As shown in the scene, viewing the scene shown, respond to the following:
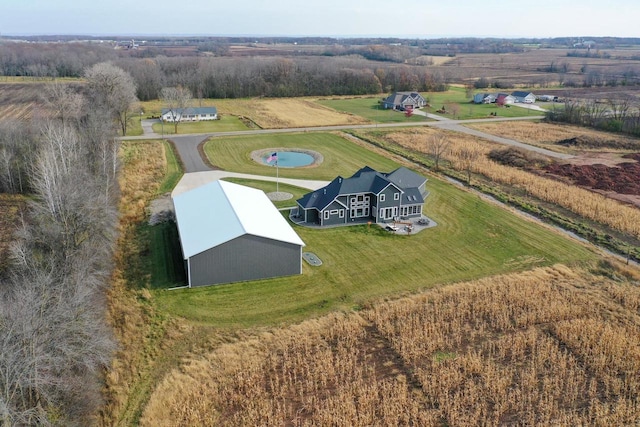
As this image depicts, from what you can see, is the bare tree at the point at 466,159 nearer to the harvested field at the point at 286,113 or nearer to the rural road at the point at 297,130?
the rural road at the point at 297,130

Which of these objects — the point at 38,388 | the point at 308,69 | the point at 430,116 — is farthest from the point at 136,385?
the point at 308,69

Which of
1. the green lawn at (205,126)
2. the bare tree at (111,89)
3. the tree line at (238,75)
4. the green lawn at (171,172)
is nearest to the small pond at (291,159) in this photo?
the green lawn at (171,172)

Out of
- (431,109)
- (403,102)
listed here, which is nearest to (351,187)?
(403,102)

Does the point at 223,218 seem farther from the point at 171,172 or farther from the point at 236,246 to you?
the point at 171,172

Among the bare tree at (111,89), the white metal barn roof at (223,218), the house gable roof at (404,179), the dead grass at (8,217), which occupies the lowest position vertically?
the dead grass at (8,217)

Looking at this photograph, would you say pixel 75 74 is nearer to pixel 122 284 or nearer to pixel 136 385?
pixel 122 284

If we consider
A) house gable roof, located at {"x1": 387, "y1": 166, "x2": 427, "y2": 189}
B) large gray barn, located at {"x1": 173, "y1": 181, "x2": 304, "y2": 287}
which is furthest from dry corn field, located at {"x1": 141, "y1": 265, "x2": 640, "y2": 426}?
house gable roof, located at {"x1": 387, "y1": 166, "x2": 427, "y2": 189}
